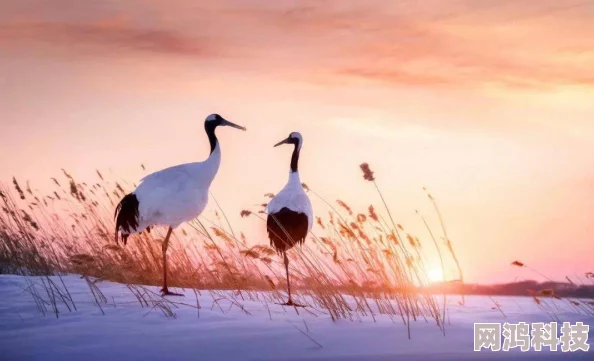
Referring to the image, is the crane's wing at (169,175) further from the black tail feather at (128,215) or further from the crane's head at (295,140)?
the crane's head at (295,140)

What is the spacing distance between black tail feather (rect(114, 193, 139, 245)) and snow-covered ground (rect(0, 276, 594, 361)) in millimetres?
1920

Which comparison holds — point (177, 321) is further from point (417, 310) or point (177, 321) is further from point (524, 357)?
point (524, 357)

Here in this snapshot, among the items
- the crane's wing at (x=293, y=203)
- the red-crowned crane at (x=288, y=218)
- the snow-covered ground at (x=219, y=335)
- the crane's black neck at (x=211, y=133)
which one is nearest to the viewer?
the snow-covered ground at (x=219, y=335)

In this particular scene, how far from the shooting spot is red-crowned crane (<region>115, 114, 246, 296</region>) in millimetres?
8414

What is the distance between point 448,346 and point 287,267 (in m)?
3.10

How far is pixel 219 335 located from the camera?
5.34m

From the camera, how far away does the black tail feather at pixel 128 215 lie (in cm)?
868

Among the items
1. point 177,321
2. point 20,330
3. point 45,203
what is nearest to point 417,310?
point 177,321

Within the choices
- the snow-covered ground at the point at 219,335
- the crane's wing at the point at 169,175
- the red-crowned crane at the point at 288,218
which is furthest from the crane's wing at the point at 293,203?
the snow-covered ground at the point at 219,335

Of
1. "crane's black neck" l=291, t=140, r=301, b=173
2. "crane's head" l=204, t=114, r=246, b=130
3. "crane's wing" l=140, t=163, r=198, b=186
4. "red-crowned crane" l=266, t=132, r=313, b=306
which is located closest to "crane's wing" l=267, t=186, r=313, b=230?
"red-crowned crane" l=266, t=132, r=313, b=306

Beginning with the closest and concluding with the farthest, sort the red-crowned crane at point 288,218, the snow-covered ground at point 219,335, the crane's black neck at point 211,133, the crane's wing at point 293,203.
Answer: the snow-covered ground at point 219,335 → the red-crowned crane at point 288,218 → the crane's wing at point 293,203 → the crane's black neck at point 211,133

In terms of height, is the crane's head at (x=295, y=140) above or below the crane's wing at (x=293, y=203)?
above

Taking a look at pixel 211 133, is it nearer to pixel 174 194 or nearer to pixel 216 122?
pixel 216 122

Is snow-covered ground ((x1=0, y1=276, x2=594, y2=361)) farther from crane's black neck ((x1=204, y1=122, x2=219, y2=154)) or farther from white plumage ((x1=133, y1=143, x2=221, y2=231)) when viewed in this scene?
crane's black neck ((x1=204, y1=122, x2=219, y2=154))
